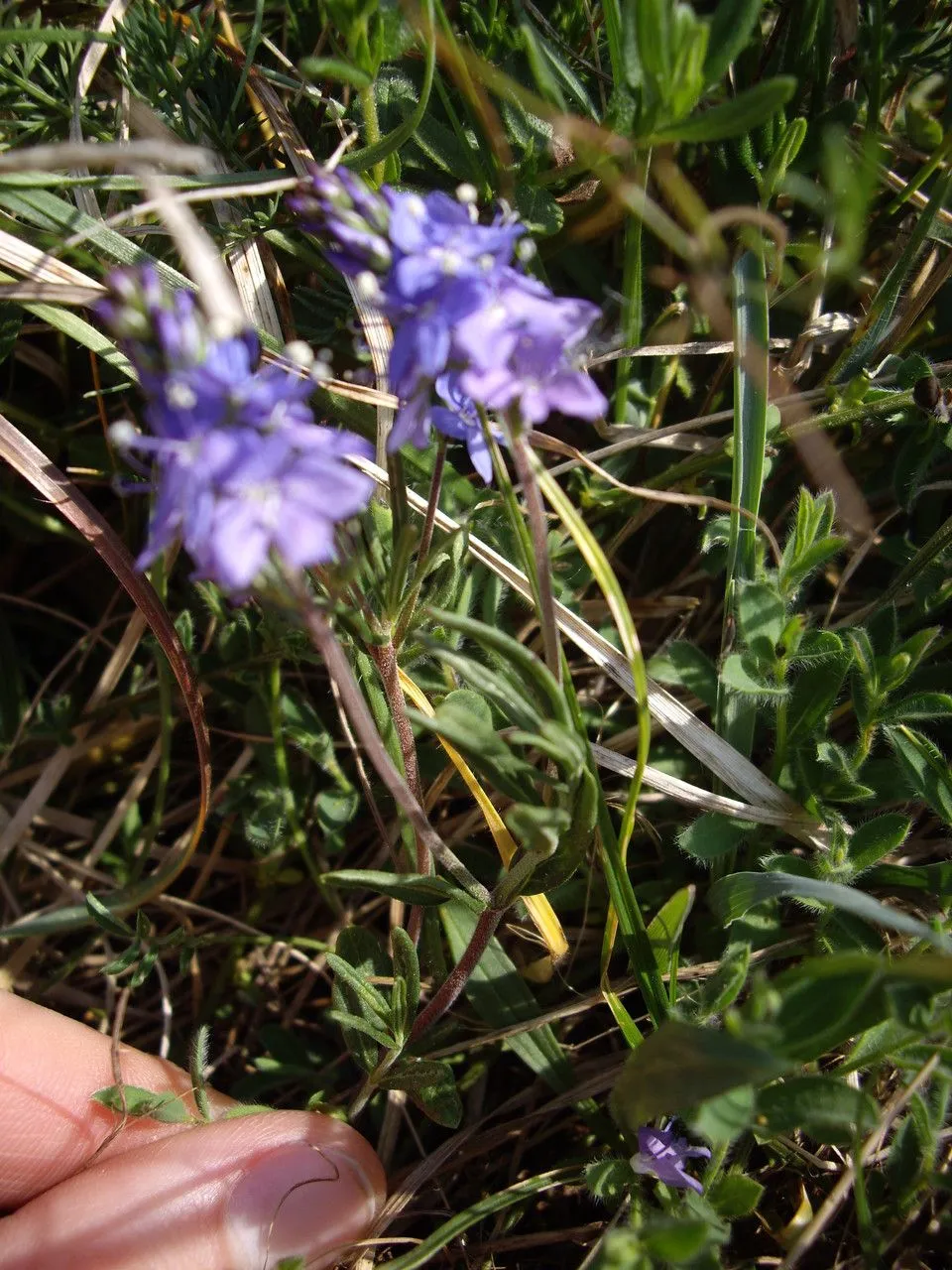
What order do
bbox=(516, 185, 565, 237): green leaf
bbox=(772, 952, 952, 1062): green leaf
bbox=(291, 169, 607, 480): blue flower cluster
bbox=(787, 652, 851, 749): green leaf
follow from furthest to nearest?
bbox=(516, 185, 565, 237): green leaf
bbox=(787, 652, 851, 749): green leaf
bbox=(772, 952, 952, 1062): green leaf
bbox=(291, 169, 607, 480): blue flower cluster

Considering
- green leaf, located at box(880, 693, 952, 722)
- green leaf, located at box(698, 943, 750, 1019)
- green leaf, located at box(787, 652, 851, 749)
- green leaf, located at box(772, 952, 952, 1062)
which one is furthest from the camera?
green leaf, located at box(787, 652, 851, 749)

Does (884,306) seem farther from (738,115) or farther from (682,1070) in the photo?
(682,1070)

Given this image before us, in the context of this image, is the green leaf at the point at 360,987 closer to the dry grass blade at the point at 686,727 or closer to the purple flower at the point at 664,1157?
the purple flower at the point at 664,1157

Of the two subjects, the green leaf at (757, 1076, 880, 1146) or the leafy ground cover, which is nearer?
the green leaf at (757, 1076, 880, 1146)

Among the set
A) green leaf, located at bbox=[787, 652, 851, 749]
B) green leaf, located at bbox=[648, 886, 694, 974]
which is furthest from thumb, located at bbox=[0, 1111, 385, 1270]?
green leaf, located at bbox=[787, 652, 851, 749]

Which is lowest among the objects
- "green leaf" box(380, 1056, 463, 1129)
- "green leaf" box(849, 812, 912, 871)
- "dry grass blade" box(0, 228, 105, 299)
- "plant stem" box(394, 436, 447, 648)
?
"green leaf" box(380, 1056, 463, 1129)

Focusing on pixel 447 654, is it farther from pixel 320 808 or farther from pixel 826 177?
pixel 826 177

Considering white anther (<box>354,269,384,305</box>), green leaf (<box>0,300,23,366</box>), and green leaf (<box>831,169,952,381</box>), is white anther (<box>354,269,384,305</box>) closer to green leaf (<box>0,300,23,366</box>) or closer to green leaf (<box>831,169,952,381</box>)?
green leaf (<box>0,300,23,366</box>)

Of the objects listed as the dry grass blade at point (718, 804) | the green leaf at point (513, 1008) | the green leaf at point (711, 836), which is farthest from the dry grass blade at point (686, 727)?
the green leaf at point (513, 1008)
